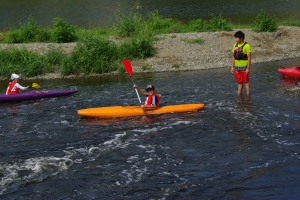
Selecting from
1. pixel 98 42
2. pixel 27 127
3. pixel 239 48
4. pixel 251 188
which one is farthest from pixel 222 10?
pixel 251 188

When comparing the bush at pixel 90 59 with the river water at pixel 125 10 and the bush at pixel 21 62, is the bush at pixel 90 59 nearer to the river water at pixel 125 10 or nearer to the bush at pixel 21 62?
the bush at pixel 21 62

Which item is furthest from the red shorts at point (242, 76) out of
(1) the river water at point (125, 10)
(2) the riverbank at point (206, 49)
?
(1) the river water at point (125, 10)

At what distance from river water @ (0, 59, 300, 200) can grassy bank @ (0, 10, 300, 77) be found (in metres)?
4.72

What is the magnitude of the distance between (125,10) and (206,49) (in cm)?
1402

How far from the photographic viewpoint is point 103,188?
9.06m

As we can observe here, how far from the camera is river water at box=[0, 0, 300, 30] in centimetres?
3266

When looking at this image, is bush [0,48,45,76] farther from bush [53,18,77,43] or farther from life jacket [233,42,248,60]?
life jacket [233,42,248,60]

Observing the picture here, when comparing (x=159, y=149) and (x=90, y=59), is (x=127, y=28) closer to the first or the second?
(x=90, y=59)

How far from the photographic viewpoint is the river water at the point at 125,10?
107 ft

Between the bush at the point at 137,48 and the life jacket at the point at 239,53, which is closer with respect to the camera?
the life jacket at the point at 239,53

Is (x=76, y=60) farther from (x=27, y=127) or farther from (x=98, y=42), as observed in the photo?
(x=27, y=127)

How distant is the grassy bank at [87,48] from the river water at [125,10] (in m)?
5.88

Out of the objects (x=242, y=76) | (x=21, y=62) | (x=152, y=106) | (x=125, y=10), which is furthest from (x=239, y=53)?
(x=125, y=10)

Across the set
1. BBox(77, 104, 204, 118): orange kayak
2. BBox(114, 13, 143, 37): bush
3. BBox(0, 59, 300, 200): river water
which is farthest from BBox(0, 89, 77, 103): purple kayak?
BBox(114, 13, 143, 37): bush
